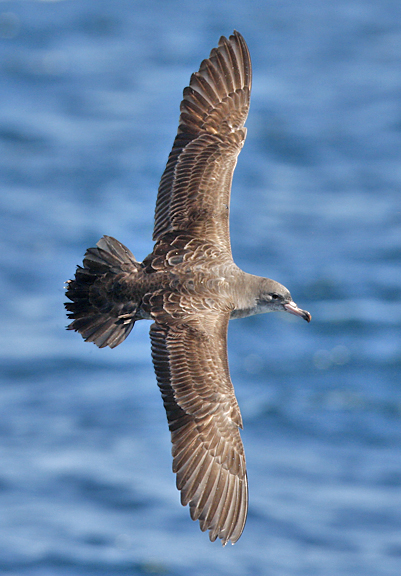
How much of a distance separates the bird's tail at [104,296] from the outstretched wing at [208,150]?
500 mm

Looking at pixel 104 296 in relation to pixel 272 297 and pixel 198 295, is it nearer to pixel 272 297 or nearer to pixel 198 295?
pixel 198 295

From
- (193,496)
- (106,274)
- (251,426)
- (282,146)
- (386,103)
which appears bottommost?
(193,496)

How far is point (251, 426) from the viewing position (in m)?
19.6

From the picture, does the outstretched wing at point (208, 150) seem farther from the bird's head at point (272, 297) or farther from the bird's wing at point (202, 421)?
the bird's wing at point (202, 421)

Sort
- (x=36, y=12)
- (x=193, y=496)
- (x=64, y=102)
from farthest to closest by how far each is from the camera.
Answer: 1. (x=36, y=12)
2. (x=64, y=102)
3. (x=193, y=496)

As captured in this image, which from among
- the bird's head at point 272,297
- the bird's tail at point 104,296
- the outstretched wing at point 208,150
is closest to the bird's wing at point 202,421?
the bird's tail at point 104,296

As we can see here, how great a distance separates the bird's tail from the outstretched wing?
500 millimetres

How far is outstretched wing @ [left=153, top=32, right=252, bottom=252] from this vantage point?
9.24 m

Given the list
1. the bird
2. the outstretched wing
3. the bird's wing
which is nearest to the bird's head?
the bird

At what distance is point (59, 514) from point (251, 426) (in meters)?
4.19

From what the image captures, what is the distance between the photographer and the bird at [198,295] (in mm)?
8336

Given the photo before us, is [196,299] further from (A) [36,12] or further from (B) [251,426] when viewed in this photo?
(A) [36,12]

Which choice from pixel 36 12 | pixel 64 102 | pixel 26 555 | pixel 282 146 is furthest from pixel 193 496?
pixel 36 12

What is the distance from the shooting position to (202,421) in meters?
8.35
